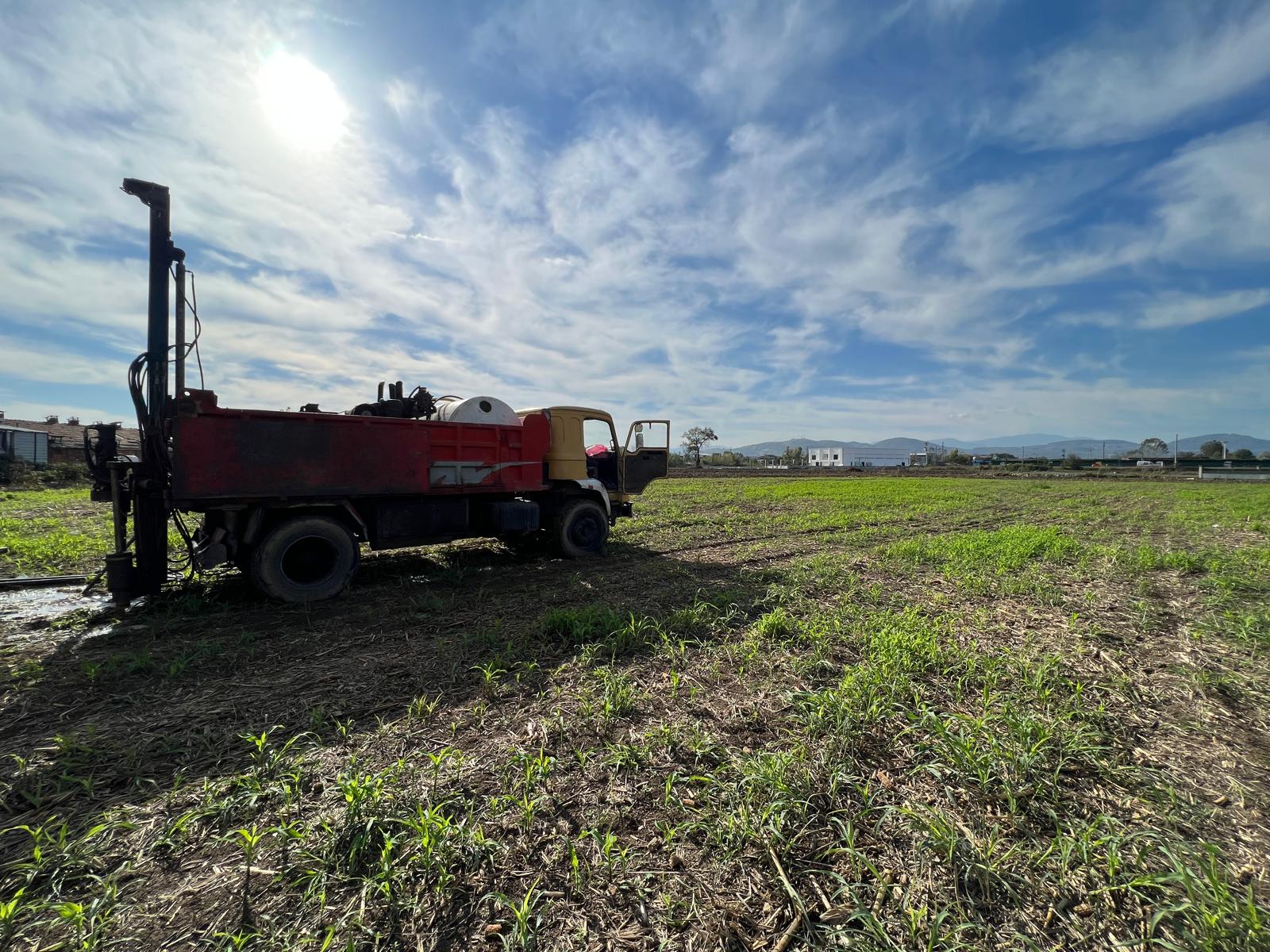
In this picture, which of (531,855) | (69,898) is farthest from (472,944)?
(69,898)

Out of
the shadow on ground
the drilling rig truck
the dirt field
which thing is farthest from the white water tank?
the dirt field

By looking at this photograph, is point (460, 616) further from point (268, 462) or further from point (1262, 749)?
point (1262, 749)

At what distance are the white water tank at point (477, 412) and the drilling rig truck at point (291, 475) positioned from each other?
0.02 metres

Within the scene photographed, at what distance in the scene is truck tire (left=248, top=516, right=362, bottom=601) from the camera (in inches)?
240

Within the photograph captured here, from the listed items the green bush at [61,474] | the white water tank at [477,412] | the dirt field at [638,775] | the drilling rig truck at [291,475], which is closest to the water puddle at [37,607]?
the dirt field at [638,775]

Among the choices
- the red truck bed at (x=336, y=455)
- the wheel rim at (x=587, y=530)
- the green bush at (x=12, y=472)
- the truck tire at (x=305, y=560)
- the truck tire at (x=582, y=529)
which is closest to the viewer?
the red truck bed at (x=336, y=455)

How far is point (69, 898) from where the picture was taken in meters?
2.09

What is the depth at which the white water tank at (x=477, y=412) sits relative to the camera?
25.9ft

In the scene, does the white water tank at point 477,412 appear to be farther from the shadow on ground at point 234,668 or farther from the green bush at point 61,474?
the green bush at point 61,474

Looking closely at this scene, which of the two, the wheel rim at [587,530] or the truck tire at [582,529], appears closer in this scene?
the truck tire at [582,529]

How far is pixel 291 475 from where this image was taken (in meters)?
6.17

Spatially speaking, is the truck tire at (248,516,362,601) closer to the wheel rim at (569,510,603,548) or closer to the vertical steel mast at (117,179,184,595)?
the vertical steel mast at (117,179,184,595)

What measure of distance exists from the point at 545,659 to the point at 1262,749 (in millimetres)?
4729

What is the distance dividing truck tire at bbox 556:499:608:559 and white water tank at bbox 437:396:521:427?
5.91 ft
